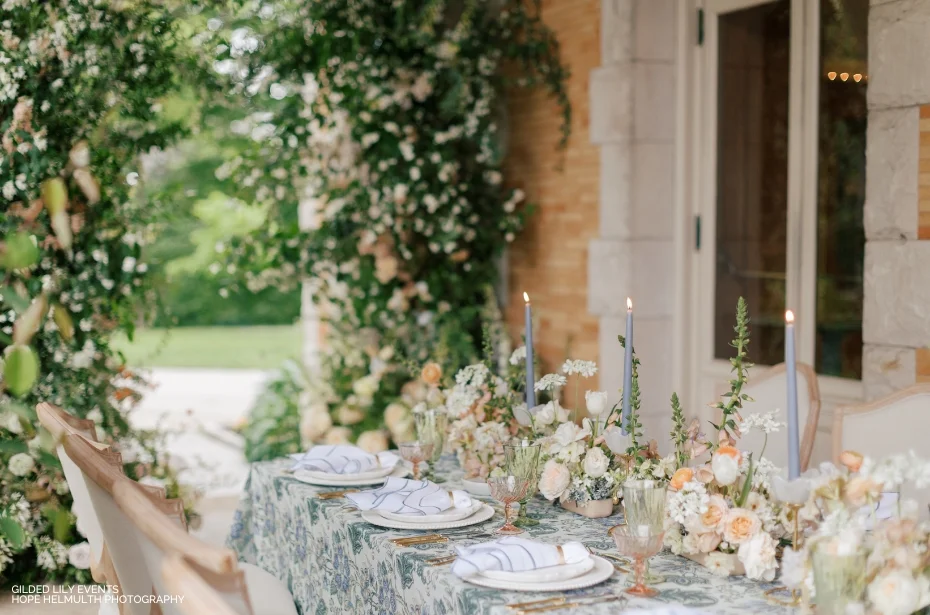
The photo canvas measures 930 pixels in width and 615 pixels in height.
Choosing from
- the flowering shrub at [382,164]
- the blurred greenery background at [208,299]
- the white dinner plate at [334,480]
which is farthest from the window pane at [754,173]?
the blurred greenery background at [208,299]

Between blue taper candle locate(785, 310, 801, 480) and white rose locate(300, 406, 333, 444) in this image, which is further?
white rose locate(300, 406, 333, 444)

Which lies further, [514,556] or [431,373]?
[431,373]

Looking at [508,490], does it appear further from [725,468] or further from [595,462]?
[725,468]

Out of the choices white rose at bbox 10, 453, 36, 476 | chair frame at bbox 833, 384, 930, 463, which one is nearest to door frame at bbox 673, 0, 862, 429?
chair frame at bbox 833, 384, 930, 463

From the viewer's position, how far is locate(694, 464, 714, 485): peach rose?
1.78m

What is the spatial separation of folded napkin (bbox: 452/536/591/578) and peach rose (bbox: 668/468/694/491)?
0.20 m

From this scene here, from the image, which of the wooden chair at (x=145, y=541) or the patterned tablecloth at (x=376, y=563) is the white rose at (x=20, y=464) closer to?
the patterned tablecloth at (x=376, y=563)

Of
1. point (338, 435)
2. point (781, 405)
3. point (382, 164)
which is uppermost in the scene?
point (382, 164)

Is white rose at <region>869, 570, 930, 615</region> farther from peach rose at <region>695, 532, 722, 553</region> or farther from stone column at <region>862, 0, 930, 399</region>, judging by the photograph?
stone column at <region>862, 0, 930, 399</region>

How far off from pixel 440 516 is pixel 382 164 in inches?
101

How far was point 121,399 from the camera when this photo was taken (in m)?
3.64

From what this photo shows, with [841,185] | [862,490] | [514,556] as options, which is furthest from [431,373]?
[841,185]

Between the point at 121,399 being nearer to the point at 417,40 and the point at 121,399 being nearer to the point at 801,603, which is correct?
the point at 417,40

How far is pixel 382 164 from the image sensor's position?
14.2ft
